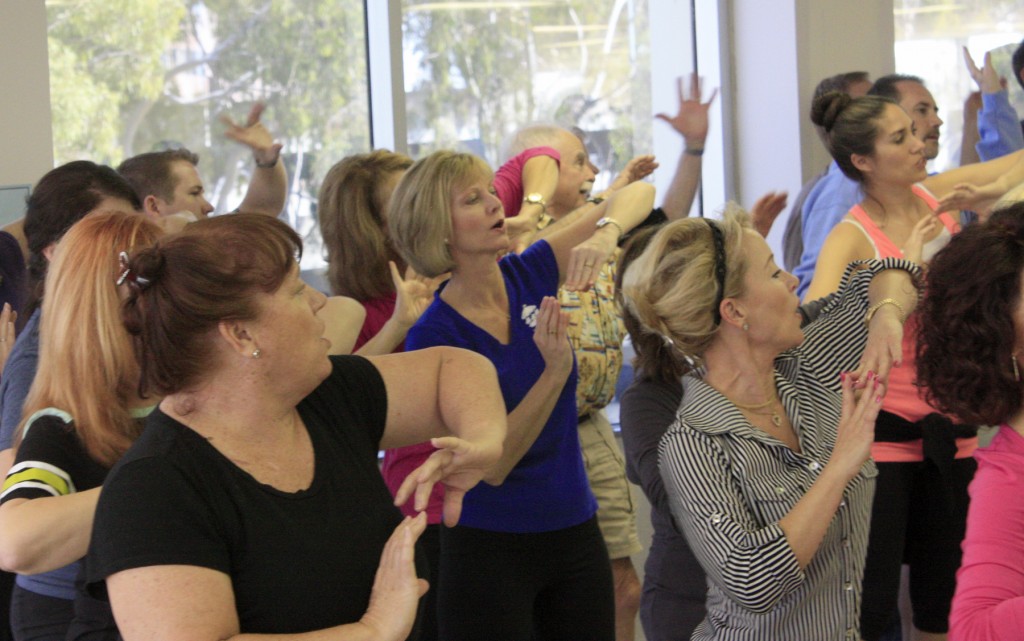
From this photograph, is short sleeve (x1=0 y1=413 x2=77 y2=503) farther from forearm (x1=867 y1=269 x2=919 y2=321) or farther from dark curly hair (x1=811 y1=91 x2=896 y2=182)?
dark curly hair (x1=811 y1=91 x2=896 y2=182)

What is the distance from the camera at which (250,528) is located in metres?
1.43

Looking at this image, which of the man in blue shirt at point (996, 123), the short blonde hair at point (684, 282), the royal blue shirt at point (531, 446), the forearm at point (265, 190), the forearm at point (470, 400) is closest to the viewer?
the forearm at point (470, 400)

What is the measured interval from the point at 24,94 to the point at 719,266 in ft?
7.82

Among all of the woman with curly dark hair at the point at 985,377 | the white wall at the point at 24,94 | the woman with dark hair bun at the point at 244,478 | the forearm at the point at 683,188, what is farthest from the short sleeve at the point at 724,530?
the white wall at the point at 24,94

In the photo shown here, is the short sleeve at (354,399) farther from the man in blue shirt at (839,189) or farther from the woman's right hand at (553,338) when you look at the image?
the man in blue shirt at (839,189)

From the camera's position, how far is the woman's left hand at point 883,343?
6.69 ft

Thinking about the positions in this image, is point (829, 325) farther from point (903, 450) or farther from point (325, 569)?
point (325, 569)

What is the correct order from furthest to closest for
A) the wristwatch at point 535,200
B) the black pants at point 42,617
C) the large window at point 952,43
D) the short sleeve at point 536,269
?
the large window at point 952,43 < the wristwatch at point 535,200 < the short sleeve at point 536,269 < the black pants at point 42,617

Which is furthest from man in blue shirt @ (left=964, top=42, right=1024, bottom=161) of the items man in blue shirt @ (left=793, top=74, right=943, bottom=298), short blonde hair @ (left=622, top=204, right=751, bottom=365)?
short blonde hair @ (left=622, top=204, right=751, bottom=365)

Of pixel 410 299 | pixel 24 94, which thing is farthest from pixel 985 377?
pixel 24 94

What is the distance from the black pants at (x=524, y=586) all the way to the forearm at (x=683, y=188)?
1.30m

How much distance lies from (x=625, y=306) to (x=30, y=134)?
211 centimetres

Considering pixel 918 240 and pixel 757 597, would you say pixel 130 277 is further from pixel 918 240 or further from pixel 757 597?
pixel 918 240

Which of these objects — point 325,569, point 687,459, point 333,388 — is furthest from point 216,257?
point 687,459
